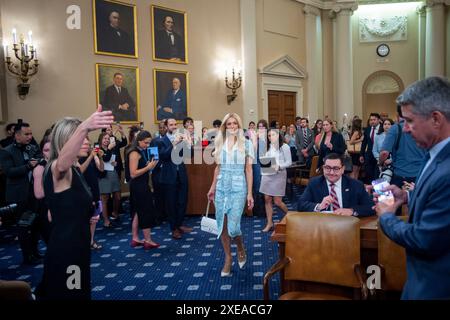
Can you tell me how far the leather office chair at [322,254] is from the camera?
8.27 feet

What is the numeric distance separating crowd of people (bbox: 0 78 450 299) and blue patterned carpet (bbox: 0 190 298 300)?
21 cm

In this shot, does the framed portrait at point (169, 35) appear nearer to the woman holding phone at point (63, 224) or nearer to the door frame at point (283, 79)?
the door frame at point (283, 79)

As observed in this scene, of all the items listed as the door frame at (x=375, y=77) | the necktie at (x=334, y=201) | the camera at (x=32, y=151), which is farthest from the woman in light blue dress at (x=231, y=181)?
the door frame at (x=375, y=77)

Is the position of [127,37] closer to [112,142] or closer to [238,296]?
[112,142]

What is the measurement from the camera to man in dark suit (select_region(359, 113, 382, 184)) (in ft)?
25.3

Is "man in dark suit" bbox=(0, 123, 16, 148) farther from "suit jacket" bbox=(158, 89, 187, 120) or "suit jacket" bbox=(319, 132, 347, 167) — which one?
"suit jacket" bbox=(319, 132, 347, 167)

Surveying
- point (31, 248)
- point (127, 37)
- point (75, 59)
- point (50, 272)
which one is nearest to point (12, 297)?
point (50, 272)

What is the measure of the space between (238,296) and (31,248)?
8.92ft

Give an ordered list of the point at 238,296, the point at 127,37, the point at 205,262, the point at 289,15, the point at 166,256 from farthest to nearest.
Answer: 1. the point at 289,15
2. the point at 127,37
3. the point at 166,256
4. the point at 205,262
5. the point at 238,296

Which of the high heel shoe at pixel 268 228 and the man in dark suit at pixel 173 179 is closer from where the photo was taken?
the man in dark suit at pixel 173 179

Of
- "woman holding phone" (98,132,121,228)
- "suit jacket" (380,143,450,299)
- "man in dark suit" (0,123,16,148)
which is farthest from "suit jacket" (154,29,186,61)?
"suit jacket" (380,143,450,299)

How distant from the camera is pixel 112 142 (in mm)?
6875

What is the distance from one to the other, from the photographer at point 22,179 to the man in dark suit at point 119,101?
11.0 feet

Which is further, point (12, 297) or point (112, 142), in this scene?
point (112, 142)
